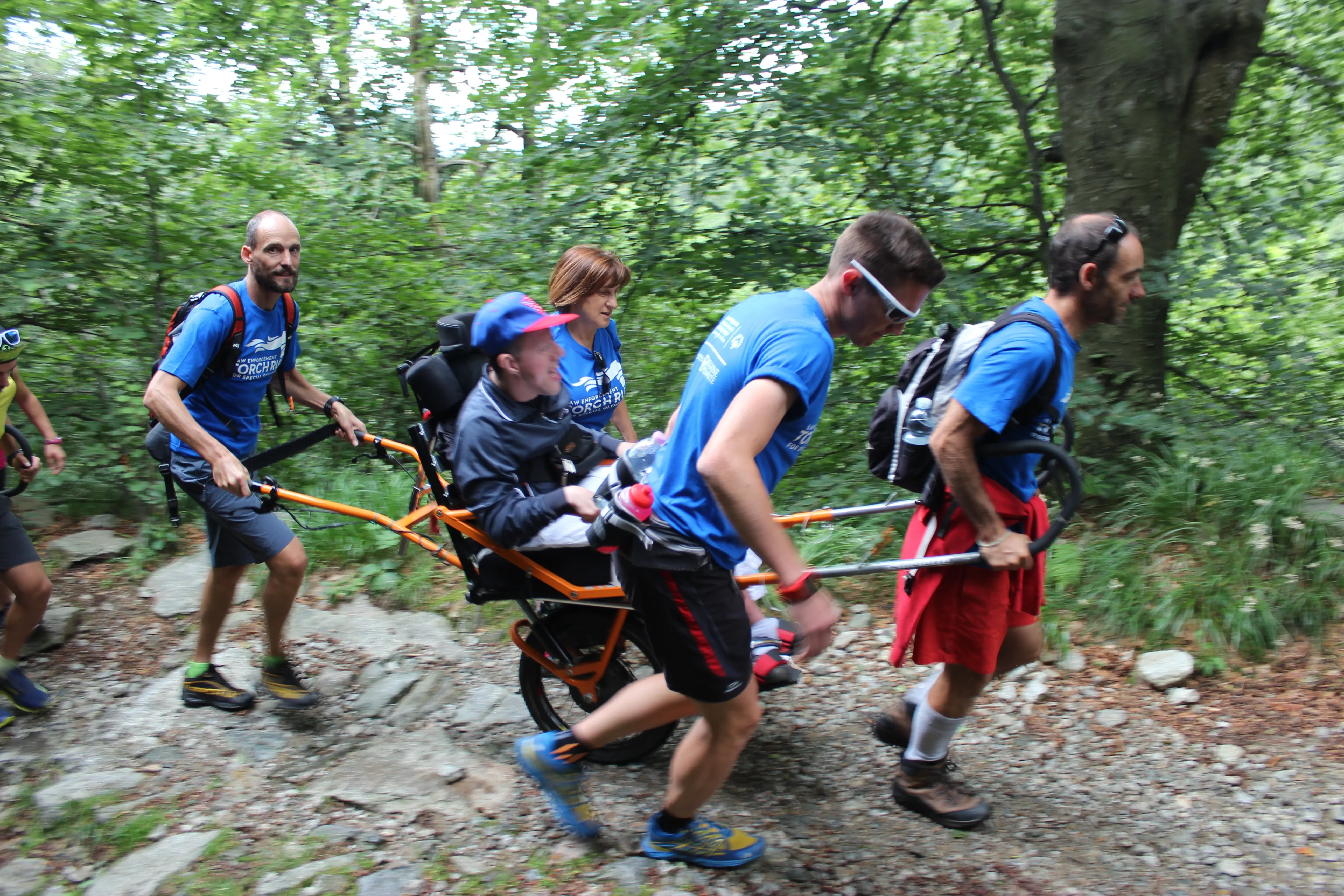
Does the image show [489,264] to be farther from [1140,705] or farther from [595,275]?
[1140,705]

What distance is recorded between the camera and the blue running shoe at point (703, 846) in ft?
10.1

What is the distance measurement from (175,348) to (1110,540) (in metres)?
4.57

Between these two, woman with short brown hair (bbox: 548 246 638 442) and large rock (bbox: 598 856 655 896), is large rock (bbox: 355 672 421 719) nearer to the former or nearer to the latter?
woman with short brown hair (bbox: 548 246 638 442)

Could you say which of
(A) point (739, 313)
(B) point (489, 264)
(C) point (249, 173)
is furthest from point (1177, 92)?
(C) point (249, 173)

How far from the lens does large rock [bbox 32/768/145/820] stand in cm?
366

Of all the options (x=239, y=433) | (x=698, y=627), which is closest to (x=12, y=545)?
(x=239, y=433)

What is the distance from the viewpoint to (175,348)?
12.5ft

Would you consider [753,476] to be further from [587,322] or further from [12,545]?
[12,545]

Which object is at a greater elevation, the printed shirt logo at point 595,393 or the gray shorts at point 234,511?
the printed shirt logo at point 595,393

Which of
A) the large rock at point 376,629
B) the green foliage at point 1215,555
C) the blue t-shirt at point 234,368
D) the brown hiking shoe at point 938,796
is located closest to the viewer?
the brown hiking shoe at point 938,796

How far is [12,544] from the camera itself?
14.5 ft

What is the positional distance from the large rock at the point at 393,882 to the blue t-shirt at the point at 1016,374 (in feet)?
7.78

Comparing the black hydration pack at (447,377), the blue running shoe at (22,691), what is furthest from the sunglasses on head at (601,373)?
the blue running shoe at (22,691)

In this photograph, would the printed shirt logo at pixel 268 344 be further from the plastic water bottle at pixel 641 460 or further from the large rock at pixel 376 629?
the plastic water bottle at pixel 641 460
